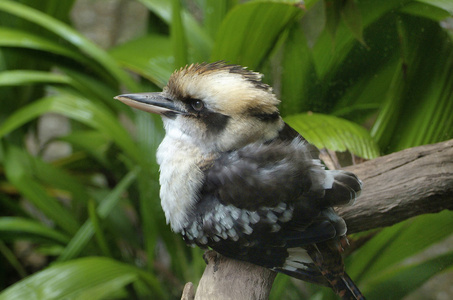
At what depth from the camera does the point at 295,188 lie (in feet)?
2.40

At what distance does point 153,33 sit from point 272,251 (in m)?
1.11

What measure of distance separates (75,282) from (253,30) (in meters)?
0.77

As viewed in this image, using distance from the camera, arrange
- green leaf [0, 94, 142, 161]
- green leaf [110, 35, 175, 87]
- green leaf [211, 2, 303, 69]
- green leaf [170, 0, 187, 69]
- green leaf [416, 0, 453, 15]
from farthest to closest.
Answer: green leaf [0, 94, 142, 161] < green leaf [110, 35, 175, 87] < green leaf [170, 0, 187, 69] < green leaf [211, 2, 303, 69] < green leaf [416, 0, 453, 15]

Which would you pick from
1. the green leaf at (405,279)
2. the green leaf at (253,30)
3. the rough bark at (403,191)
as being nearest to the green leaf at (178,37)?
the green leaf at (253,30)

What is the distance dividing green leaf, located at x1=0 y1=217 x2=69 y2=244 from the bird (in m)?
0.87

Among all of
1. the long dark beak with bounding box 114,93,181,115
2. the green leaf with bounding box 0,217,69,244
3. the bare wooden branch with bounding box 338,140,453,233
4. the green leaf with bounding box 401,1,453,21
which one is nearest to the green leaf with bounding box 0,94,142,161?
the green leaf with bounding box 0,217,69,244

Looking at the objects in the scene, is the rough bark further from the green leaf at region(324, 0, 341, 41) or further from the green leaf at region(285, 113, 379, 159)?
the green leaf at region(324, 0, 341, 41)

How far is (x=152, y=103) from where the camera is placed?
0.79m

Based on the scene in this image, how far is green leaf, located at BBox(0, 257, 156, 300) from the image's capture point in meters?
1.20

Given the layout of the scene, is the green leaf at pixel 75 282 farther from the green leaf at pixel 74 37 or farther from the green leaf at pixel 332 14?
the green leaf at pixel 332 14

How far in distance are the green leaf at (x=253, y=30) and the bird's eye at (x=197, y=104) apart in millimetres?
232

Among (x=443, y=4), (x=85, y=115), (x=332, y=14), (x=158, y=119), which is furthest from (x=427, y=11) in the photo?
(x=85, y=115)

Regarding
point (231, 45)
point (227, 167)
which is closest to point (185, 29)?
point (231, 45)

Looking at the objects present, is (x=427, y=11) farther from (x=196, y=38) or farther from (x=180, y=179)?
(x=196, y=38)
